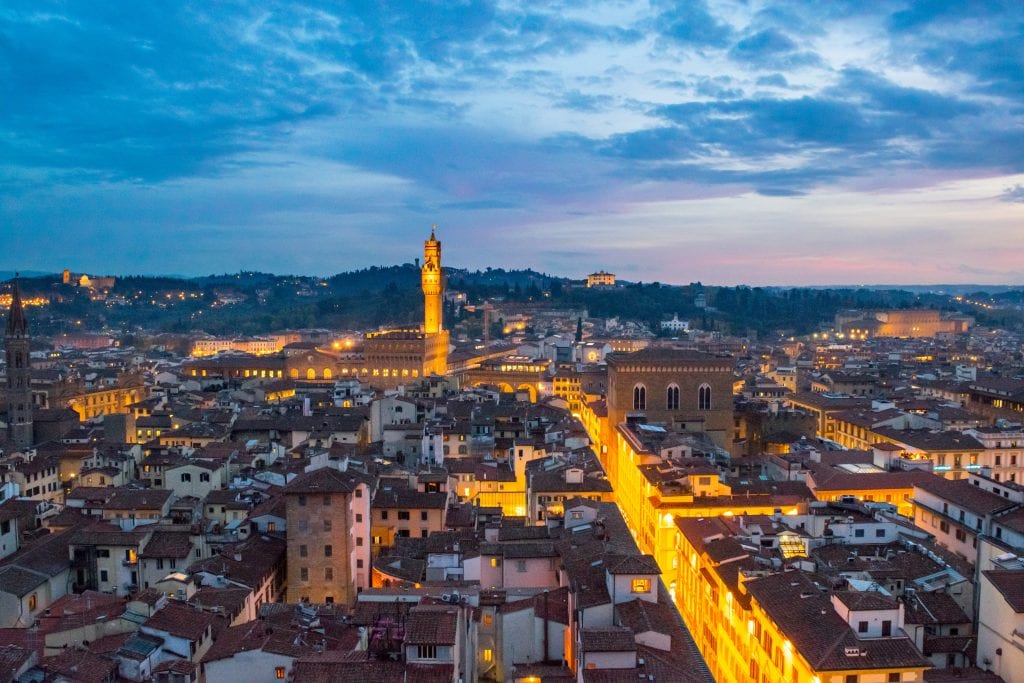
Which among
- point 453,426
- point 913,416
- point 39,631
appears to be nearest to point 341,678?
point 39,631

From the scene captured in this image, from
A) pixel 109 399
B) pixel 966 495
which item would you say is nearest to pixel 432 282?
pixel 109 399

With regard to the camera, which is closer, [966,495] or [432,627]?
[432,627]

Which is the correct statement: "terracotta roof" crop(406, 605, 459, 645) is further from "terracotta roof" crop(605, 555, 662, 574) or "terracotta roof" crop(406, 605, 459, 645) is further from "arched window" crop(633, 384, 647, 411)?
"arched window" crop(633, 384, 647, 411)

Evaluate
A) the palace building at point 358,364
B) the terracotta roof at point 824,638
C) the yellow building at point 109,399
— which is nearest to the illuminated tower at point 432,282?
the palace building at point 358,364

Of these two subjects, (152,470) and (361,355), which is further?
(361,355)

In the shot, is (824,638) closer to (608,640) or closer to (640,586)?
(608,640)

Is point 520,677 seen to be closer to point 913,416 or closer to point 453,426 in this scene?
point 453,426
